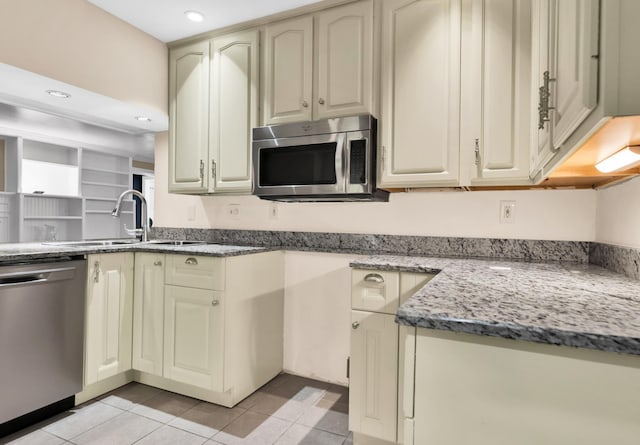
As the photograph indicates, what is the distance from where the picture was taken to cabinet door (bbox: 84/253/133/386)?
80.6 inches

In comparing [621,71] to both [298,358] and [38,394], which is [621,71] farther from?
[38,394]

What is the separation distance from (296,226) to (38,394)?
1.64 m

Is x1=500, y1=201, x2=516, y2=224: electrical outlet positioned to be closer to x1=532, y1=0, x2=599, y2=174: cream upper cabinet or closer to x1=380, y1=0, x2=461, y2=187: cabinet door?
x1=380, y1=0, x2=461, y2=187: cabinet door

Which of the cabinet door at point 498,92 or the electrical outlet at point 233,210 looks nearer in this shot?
the cabinet door at point 498,92

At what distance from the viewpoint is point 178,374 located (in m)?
2.12

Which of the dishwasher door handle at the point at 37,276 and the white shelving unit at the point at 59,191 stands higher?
the white shelving unit at the point at 59,191

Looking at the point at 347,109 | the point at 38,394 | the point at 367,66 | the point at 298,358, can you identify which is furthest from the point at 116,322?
the point at 367,66

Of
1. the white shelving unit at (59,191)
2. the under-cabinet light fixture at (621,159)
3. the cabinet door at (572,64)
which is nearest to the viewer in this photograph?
the cabinet door at (572,64)

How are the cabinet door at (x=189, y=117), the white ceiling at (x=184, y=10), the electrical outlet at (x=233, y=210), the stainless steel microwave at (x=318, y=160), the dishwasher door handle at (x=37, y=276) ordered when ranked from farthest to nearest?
the electrical outlet at (x=233, y=210) → the cabinet door at (x=189, y=117) → the white ceiling at (x=184, y=10) → the stainless steel microwave at (x=318, y=160) → the dishwasher door handle at (x=37, y=276)

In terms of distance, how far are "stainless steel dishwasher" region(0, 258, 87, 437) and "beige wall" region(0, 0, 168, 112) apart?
104 cm

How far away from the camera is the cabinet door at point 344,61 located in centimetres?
202

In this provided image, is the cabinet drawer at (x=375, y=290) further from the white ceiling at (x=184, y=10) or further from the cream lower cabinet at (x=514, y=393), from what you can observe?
the white ceiling at (x=184, y=10)

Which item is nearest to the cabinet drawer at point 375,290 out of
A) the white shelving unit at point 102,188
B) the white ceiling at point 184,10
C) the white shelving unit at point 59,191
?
the white ceiling at point 184,10

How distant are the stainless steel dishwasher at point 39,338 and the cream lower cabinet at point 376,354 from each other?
1485mm
